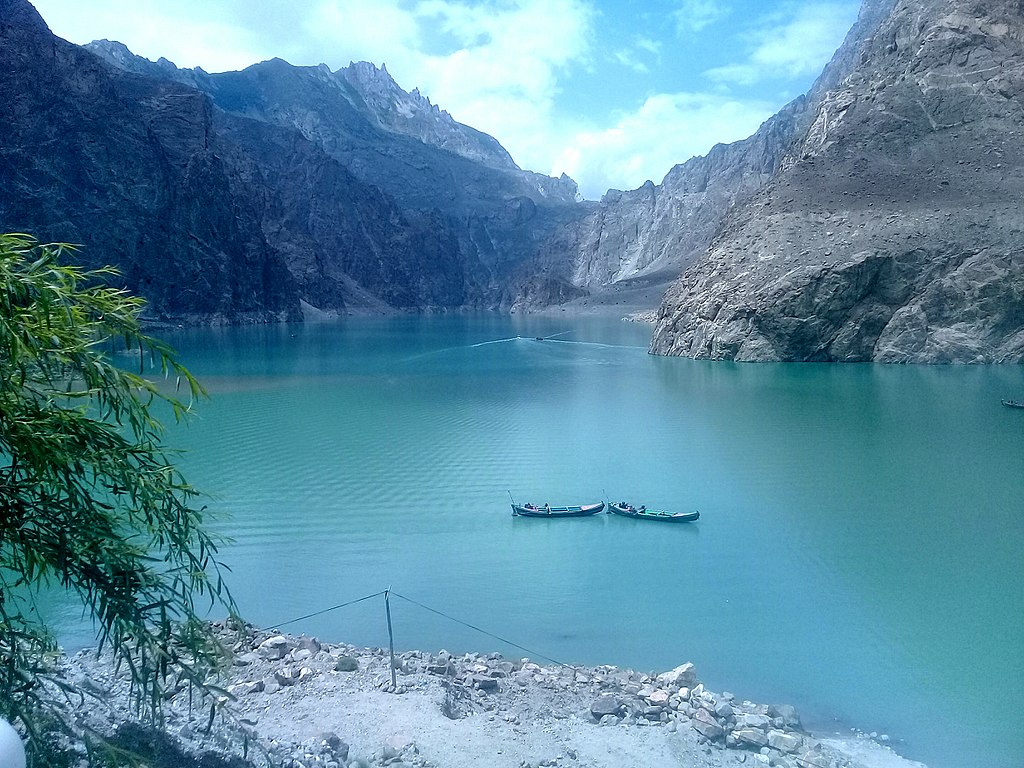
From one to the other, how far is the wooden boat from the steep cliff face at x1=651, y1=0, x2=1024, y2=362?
35.2 meters

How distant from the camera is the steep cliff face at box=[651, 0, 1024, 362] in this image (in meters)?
49.3

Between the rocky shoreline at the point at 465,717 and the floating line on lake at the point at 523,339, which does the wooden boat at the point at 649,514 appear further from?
the floating line on lake at the point at 523,339

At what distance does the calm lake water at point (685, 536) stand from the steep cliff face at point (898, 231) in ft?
38.9

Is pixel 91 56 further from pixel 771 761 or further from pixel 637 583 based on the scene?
pixel 771 761

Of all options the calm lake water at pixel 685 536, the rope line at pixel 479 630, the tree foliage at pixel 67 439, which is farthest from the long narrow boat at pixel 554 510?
the tree foliage at pixel 67 439

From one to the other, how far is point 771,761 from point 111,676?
23.4 feet

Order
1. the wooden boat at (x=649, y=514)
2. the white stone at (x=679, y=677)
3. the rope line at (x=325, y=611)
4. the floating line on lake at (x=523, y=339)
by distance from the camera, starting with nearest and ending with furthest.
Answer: the white stone at (x=679, y=677) → the rope line at (x=325, y=611) → the wooden boat at (x=649, y=514) → the floating line on lake at (x=523, y=339)

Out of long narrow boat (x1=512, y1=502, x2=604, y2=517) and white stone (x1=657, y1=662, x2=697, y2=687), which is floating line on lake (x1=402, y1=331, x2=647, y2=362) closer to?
long narrow boat (x1=512, y1=502, x2=604, y2=517)

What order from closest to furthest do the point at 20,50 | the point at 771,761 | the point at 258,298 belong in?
1. the point at 771,761
2. the point at 20,50
3. the point at 258,298

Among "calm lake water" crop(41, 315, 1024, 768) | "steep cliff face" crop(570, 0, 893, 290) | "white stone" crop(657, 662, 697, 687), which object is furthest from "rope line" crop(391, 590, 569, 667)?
"steep cliff face" crop(570, 0, 893, 290)

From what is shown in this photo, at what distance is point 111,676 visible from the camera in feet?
28.6

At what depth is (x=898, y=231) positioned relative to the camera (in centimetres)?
5206

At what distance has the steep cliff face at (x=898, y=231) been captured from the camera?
Answer: 1940 inches

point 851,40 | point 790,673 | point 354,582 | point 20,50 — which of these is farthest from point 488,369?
point 851,40
